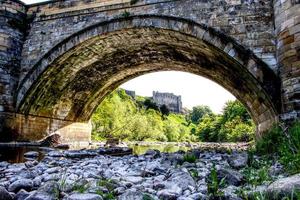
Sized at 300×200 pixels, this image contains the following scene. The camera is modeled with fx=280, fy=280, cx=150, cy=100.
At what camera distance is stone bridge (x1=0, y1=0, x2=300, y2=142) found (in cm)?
702

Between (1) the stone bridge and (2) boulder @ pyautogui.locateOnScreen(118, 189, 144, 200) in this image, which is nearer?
(2) boulder @ pyautogui.locateOnScreen(118, 189, 144, 200)

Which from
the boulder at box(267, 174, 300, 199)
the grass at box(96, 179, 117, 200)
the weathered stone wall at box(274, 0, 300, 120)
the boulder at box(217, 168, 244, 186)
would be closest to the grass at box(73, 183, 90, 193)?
the grass at box(96, 179, 117, 200)

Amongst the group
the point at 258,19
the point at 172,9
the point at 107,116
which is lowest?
the point at 107,116

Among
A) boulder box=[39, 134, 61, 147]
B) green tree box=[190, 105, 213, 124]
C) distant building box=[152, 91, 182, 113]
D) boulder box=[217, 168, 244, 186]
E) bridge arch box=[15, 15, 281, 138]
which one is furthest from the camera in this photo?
green tree box=[190, 105, 213, 124]

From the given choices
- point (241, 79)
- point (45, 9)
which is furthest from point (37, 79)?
point (241, 79)

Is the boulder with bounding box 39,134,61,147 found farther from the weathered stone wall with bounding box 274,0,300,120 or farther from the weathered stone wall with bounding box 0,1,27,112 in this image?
the weathered stone wall with bounding box 274,0,300,120

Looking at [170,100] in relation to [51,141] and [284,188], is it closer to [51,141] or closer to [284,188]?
[51,141]

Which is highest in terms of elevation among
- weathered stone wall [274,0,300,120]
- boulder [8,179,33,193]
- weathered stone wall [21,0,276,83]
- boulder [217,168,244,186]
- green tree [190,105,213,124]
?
green tree [190,105,213,124]

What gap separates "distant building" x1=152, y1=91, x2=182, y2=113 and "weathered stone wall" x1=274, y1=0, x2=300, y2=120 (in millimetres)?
72380

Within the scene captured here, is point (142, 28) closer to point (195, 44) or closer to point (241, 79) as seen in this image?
point (195, 44)

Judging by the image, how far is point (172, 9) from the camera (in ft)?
28.1

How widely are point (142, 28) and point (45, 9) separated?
450cm

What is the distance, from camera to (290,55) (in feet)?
20.4

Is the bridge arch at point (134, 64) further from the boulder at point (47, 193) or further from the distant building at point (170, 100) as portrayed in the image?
the distant building at point (170, 100)
